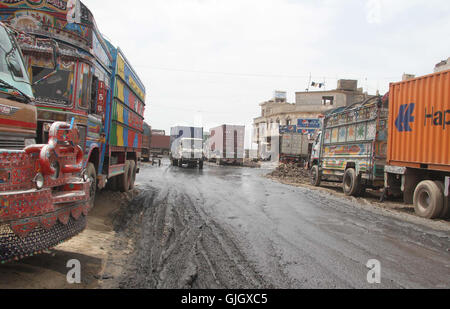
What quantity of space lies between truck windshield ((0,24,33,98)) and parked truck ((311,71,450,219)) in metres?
8.74

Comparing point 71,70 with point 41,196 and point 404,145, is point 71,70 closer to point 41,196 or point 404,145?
point 41,196

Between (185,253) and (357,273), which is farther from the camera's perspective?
(185,253)

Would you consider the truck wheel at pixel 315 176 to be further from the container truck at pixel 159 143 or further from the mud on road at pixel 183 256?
the container truck at pixel 159 143

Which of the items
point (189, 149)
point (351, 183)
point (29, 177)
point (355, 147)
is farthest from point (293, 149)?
point (29, 177)

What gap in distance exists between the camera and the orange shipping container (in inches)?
326

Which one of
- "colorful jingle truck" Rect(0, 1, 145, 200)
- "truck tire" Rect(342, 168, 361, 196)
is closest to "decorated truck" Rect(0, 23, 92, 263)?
"colorful jingle truck" Rect(0, 1, 145, 200)

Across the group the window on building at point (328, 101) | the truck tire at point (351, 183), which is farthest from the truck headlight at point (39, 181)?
the window on building at point (328, 101)

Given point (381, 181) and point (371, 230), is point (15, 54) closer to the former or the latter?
point (371, 230)

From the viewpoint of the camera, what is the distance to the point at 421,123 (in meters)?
9.11

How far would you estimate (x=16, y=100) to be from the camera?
Result: 11.7 ft

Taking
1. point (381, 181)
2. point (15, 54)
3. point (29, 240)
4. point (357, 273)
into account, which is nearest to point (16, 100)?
point (15, 54)

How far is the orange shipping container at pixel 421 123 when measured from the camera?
8.29 metres

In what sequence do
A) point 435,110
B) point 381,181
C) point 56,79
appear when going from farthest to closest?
point 381,181
point 435,110
point 56,79
